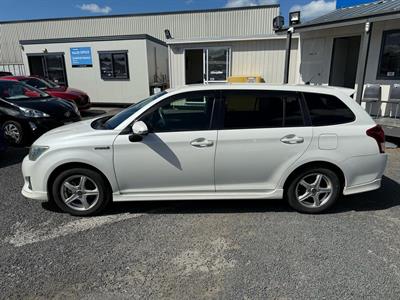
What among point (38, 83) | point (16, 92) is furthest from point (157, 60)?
point (16, 92)

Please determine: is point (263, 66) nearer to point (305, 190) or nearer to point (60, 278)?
point (305, 190)

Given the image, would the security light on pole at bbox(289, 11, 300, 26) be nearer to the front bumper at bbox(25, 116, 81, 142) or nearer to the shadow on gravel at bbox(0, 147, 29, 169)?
the front bumper at bbox(25, 116, 81, 142)

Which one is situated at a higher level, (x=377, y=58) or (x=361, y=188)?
(x=377, y=58)

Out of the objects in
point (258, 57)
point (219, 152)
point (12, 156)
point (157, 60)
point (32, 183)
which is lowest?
point (12, 156)

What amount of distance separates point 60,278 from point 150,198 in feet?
4.26

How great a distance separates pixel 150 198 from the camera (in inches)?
143

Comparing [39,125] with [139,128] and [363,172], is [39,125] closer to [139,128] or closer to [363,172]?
[139,128]

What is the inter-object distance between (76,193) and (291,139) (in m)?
2.61

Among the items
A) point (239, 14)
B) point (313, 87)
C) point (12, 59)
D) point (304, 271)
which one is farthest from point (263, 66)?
point (12, 59)

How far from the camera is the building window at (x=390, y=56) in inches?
304

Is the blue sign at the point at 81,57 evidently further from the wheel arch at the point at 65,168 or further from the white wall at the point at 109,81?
the wheel arch at the point at 65,168

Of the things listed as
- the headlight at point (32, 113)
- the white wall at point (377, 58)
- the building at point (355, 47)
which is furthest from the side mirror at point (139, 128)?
the white wall at point (377, 58)

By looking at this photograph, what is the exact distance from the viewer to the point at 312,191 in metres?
3.67

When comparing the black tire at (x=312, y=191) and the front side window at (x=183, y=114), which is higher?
the front side window at (x=183, y=114)
